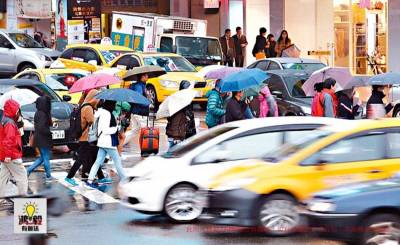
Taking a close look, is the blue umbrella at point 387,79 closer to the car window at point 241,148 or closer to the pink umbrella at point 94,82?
the pink umbrella at point 94,82

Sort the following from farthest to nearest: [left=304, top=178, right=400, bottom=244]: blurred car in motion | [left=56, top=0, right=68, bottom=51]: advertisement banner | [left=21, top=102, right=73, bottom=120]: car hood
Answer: [left=56, top=0, right=68, bottom=51]: advertisement banner
[left=21, top=102, right=73, bottom=120]: car hood
[left=304, top=178, right=400, bottom=244]: blurred car in motion

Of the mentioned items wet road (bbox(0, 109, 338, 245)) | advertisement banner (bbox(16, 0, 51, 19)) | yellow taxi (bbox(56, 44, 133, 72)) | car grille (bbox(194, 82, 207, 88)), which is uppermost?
advertisement banner (bbox(16, 0, 51, 19))

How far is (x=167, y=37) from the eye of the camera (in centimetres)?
→ 3083

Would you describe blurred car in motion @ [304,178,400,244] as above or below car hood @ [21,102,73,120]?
below

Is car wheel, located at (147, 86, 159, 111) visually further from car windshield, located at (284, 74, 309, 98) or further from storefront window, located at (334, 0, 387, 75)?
storefront window, located at (334, 0, 387, 75)

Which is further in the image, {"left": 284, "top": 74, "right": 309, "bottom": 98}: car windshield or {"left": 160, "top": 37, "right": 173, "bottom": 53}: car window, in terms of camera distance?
{"left": 160, "top": 37, "right": 173, "bottom": 53}: car window

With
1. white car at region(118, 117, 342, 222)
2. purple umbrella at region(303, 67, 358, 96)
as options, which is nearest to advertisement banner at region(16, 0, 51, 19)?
purple umbrella at region(303, 67, 358, 96)

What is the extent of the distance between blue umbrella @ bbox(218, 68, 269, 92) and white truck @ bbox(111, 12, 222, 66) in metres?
13.6

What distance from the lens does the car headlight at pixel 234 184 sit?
11.1m

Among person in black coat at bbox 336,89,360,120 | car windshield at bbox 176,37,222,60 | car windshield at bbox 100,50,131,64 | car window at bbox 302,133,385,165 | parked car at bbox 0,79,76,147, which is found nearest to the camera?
car window at bbox 302,133,385,165

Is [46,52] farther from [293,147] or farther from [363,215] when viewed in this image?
[363,215]

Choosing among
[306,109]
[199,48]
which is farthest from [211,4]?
[306,109]

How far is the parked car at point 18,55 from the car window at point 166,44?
13.0 ft

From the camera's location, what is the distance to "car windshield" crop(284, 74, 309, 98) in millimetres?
21547
